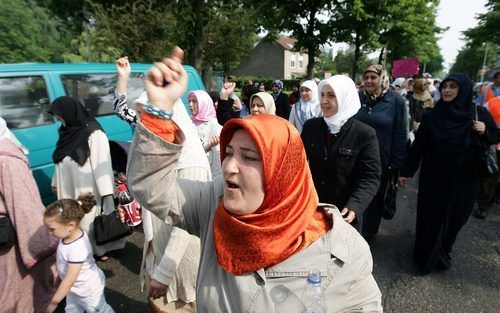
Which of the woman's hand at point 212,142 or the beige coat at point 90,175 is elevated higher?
the woman's hand at point 212,142

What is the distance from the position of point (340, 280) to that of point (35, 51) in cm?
2925

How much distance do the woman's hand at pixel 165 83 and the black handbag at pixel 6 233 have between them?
180cm

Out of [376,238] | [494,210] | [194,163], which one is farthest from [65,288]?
[494,210]

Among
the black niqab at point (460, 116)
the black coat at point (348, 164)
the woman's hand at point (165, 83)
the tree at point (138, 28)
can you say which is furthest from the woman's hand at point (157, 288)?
the tree at point (138, 28)

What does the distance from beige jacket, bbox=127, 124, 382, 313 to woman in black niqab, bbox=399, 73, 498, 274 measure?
252 centimetres

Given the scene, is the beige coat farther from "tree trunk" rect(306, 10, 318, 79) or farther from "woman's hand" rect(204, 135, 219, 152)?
"tree trunk" rect(306, 10, 318, 79)

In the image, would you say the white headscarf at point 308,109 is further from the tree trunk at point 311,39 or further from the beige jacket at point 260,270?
the tree trunk at point 311,39

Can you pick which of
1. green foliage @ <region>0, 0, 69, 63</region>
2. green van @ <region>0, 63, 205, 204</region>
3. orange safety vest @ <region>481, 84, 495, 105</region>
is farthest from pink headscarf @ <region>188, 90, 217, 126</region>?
green foliage @ <region>0, 0, 69, 63</region>

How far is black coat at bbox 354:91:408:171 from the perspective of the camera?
11.1ft

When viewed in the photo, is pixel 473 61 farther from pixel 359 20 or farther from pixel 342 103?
pixel 342 103

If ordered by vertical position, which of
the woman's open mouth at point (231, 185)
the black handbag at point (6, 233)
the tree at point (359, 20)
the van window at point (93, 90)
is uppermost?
the tree at point (359, 20)

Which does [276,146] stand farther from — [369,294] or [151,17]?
[151,17]

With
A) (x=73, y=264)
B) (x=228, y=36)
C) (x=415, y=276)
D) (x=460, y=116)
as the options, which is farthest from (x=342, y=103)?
(x=228, y=36)

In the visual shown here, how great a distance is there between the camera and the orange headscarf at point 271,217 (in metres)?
1.17
